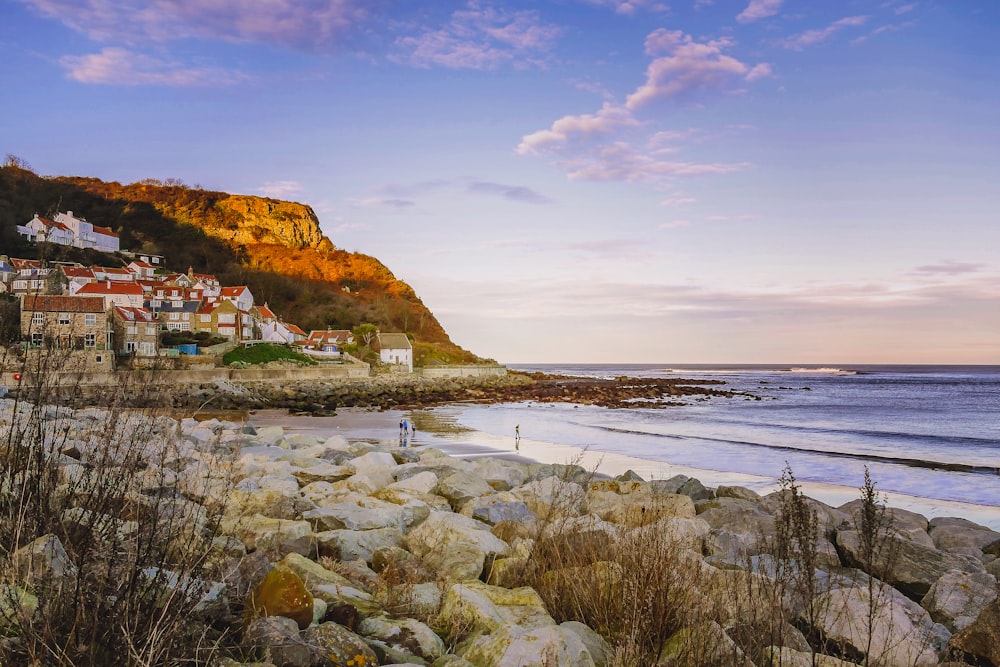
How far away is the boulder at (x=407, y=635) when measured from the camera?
3.72 metres

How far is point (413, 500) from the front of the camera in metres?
7.68

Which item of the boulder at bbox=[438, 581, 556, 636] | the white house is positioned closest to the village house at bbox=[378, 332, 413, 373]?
the white house

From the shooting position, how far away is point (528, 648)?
351 cm

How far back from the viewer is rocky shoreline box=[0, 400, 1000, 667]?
10.6ft

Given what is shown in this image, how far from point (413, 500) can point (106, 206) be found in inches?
5233

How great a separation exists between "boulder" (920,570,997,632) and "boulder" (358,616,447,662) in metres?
4.16

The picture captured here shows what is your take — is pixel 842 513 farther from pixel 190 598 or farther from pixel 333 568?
pixel 190 598

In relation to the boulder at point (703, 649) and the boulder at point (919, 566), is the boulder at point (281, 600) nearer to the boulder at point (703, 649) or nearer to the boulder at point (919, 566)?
the boulder at point (703, 649)

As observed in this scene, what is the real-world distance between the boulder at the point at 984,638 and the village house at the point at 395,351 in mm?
66422

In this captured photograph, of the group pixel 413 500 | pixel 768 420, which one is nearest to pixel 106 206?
pixel 768 420

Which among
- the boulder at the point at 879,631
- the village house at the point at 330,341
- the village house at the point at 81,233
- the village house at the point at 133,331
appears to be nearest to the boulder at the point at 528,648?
the boulder at the point at 879,631

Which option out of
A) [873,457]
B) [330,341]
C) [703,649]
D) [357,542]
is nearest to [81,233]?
[330,341]

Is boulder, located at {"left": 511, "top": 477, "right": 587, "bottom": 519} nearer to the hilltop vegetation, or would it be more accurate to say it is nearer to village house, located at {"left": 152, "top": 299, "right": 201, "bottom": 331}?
village house, located at {"left": 152, "top": 299, "right": 201, "bottom": 331}

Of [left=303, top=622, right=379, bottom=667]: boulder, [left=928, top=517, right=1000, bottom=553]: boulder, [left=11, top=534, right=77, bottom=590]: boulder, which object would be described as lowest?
[left=928, top=517, right=1000, bottom=553]: boulder
